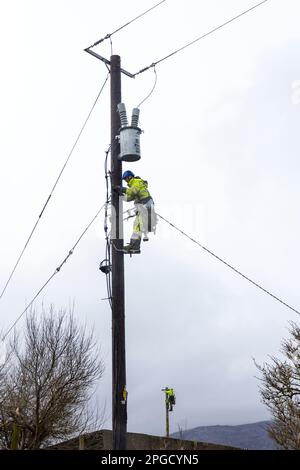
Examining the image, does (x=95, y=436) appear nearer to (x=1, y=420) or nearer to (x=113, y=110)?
(x=1, y=420)

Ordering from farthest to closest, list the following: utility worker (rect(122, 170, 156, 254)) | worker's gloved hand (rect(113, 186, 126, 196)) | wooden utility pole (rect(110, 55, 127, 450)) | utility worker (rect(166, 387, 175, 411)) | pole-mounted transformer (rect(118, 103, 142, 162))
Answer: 1. utility worker (rect(166, 387, 175, 411))
2. worker's gloved hand (rect(113, 186, 126, 196))
3. pole-mounted transformer (rect(118, 103, 142, 162))
4. utility worker (rect(122, 170, 156, 254))
5. wooden utility pole (rect(110, 55, 127, 450))

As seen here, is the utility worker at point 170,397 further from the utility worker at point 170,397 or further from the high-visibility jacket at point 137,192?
the high-visibility jacket at point 137,192

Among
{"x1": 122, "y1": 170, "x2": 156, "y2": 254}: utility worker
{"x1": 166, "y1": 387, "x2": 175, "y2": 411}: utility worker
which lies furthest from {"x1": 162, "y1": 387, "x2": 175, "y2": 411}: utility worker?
{"x1": 122, "y1": 170, "x2": 156, "y2": 254}: utility worker

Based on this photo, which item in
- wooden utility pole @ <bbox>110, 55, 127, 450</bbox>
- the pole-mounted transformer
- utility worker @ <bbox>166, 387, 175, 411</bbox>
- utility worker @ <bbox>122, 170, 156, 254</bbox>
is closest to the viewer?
wooden utility pole @ <bbox>110, 55, 127, 450</bbox>

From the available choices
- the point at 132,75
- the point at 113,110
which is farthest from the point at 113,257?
the point at 132,75

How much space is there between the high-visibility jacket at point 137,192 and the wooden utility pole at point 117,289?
252mm

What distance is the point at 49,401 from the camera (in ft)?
68.2

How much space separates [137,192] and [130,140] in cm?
81

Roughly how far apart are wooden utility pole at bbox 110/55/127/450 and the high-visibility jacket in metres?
0.25

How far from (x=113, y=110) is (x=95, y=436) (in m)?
14.3

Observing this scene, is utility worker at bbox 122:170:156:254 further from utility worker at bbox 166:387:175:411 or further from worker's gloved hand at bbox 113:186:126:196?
utility worker at bbox 166:387:175:411

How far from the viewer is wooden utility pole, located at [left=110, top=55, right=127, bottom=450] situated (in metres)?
7.79

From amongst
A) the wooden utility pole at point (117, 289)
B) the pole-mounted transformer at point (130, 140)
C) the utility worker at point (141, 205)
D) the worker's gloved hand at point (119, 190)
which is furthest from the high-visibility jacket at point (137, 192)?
the pole-mounted transformer at point (130, 140)
